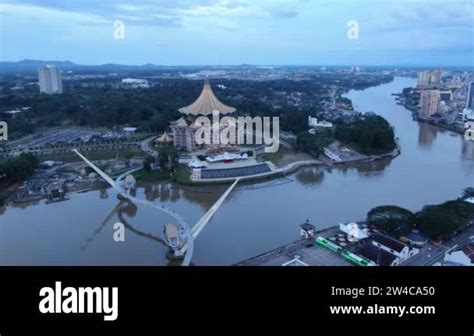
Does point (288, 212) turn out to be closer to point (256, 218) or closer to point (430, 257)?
point (256, 218)

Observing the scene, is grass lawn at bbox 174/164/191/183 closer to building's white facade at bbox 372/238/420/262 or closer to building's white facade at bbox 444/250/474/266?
building's white facade at bbox 372/238/420/262

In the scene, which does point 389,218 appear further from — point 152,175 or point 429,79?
point 429,79

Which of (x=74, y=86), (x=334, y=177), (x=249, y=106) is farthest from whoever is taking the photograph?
(x=74, y=86)

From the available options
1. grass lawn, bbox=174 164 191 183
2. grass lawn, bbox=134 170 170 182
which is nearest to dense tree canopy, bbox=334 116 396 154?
grass lawn, bbox=174 164 191 183

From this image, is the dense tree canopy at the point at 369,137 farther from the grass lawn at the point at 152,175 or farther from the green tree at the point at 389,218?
the grass lawn at the point at 152,175

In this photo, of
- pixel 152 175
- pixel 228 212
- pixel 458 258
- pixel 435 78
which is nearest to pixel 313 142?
pixel 152 175

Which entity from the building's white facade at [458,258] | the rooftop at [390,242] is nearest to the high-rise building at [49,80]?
the rooftop at [390,242]
